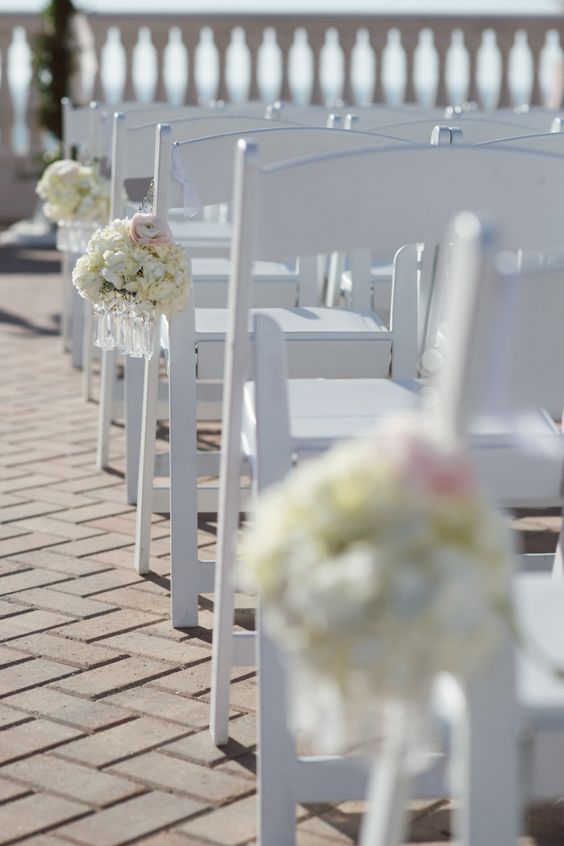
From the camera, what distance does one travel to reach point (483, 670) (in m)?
1.42

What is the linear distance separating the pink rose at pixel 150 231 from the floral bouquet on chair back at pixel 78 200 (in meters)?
1.87

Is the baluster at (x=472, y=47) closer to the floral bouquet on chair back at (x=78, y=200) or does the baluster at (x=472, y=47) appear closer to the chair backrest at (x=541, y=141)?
the floral bouquet on chair back at (x=78, y=200)

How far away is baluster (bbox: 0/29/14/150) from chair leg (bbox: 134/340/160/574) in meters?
8.14

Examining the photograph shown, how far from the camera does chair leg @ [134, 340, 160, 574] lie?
125 inches

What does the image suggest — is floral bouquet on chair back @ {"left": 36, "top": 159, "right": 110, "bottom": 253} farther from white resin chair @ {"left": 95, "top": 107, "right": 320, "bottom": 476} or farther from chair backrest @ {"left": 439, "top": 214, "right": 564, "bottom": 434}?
chair backrest @ {"left": 439, "top": 214, "right": 564, "bottom": 434}

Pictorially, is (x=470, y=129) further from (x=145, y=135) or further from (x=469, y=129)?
(x=145, y=135)

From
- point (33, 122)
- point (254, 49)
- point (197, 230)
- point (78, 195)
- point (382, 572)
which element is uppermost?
point (254, 49)

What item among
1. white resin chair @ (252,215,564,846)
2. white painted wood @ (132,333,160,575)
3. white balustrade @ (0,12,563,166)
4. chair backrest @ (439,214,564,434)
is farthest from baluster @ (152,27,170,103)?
chair backrest @ (439,214,564,434)

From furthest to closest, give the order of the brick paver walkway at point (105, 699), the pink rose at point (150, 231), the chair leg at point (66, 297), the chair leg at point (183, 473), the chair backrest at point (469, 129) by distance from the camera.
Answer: the chair leg at point (66, 297)
the chair backrest at point (469, 129)
the chair leg at point (183, 473)
the pink rose at point (150, 231)
the brick paver walkway at point (105, 699)

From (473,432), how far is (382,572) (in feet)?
3.05

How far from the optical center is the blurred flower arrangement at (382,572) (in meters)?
1.22

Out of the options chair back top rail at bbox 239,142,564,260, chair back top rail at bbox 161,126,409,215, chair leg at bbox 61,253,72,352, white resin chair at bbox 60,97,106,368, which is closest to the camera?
chair back top rail at bbox 239,142,564,260

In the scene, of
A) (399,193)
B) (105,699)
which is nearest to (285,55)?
(105,699)

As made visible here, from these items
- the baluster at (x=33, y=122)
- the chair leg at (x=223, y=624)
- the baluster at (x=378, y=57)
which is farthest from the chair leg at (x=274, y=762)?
the baluster at (x=378, y=57)
